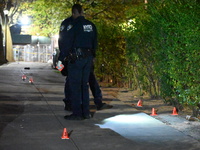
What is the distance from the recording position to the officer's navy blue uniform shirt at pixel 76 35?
887 centimetres

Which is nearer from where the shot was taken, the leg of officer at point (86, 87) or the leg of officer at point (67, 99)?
the leg of officer at point (86, 87)

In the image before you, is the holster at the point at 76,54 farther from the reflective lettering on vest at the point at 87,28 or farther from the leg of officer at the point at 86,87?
the reflective lettering on vest at the point at 87,28

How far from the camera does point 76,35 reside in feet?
29.1

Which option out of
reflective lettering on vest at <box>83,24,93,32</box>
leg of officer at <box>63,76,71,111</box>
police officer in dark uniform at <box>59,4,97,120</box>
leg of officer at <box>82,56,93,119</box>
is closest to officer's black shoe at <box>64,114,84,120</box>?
police officer in dark uniform at <box>59,4,97,120</box>

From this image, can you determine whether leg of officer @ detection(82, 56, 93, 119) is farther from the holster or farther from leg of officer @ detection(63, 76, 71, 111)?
leg of officer @ detection(63, 76, 71, 111)

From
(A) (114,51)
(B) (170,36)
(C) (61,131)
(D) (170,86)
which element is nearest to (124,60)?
(A) (114,51)

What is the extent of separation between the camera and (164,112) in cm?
1077

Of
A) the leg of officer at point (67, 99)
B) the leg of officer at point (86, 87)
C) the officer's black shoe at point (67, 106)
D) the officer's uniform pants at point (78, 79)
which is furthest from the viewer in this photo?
the officer's black shoe at point (67, 106)

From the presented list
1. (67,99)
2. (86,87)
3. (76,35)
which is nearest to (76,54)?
(76,35)

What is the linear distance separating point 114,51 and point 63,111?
6.33 meters

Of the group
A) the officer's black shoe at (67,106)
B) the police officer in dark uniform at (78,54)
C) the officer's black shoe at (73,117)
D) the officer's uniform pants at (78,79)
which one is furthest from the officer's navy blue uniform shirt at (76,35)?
the officer's black shoe at (67,106)

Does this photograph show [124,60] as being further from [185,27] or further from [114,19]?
[114,19]

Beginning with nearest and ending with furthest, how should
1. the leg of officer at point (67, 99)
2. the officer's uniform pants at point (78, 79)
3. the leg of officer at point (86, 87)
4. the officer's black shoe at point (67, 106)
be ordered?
the officer's uniform pants at point (78, 79)
the leg of officer at point (86, 87)
the leg of officer at point (67, 99)
the officer's black shoe at point (67, 106)

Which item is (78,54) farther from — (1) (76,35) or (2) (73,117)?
(2) (73,117)
